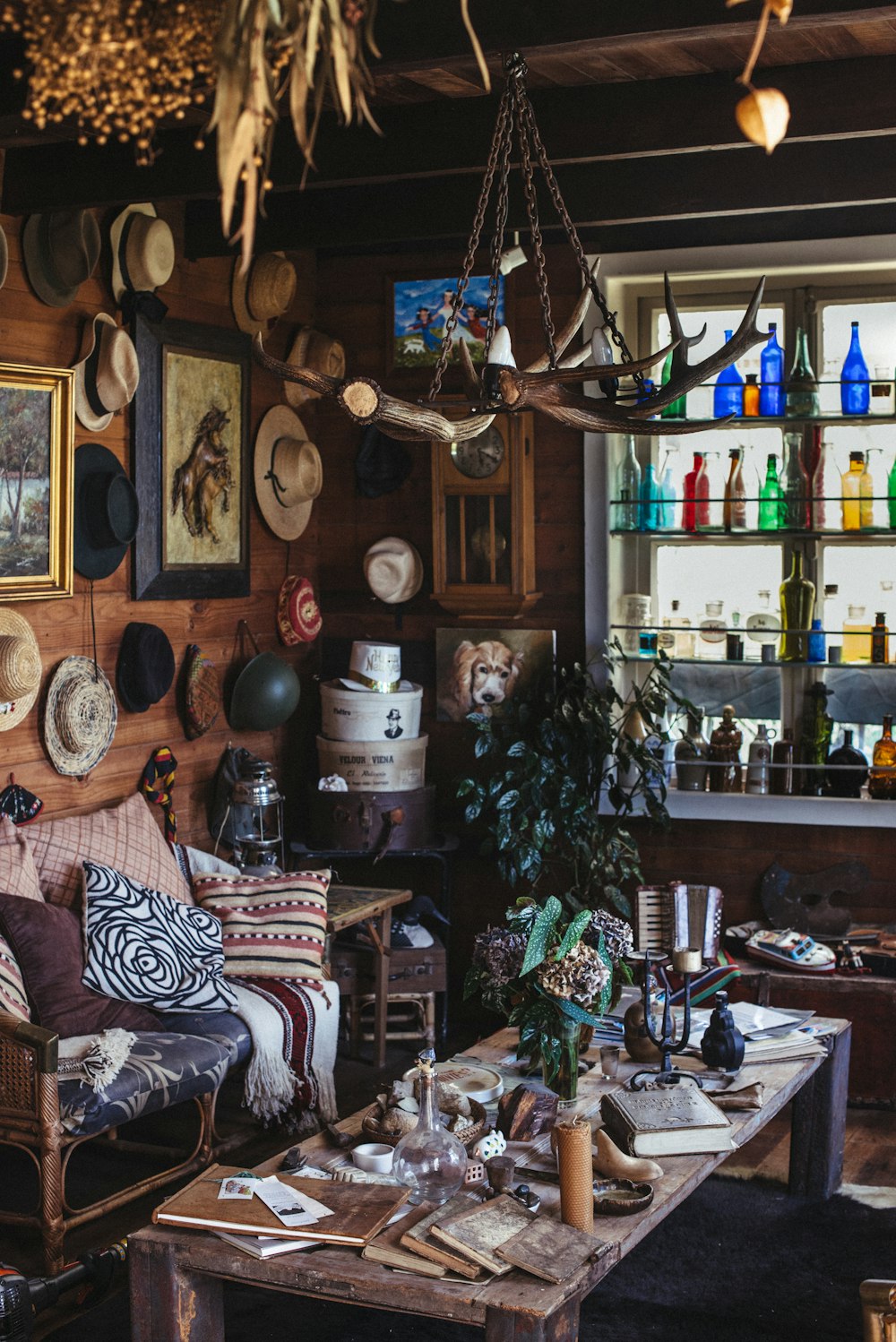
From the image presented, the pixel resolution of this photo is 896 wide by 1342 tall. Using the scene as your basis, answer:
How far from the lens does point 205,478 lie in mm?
5145

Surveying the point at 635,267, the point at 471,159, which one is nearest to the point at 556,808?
the point at 635,267

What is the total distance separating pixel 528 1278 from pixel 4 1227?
6.16ft

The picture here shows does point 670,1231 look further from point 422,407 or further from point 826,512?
point 826,512

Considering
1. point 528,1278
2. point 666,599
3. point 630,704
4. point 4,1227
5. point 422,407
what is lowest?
point 4,1227

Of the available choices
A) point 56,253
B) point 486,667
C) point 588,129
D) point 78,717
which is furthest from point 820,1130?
point 56,253

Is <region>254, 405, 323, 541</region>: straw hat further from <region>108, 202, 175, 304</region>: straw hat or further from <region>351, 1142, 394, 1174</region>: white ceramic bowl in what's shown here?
<region>351, 1142, 394, 1174</region>: white ceramic bowl

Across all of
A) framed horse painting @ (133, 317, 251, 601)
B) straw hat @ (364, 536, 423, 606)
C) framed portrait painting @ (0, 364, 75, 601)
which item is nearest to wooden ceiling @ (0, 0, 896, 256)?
framed portrait painting @ (0, 364, 75, 601)

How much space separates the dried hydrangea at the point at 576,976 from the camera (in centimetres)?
329

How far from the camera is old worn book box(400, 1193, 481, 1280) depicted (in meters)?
2.56

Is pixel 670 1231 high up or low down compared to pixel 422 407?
down

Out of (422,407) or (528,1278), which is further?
(422,407)

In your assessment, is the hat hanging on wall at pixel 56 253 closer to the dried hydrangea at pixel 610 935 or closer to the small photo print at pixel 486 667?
the small photo print at pixel 486 667

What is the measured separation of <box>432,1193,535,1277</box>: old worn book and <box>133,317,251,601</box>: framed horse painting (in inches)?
103

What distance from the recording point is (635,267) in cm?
533
